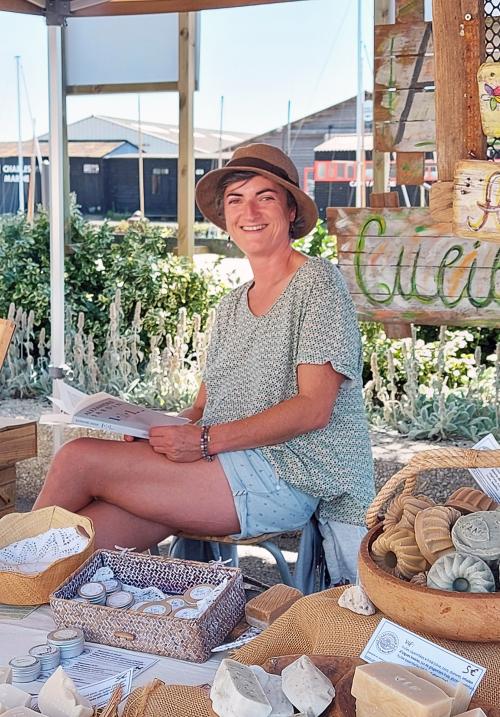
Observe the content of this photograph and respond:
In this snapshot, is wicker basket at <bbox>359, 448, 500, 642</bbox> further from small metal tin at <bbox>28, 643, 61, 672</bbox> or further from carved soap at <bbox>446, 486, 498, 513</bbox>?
small metal tin at <bbox>28, 643, 61, 672</bbox>

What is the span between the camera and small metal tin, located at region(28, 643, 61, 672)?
144 centimetres

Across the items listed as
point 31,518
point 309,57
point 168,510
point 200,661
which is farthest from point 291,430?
point 309,57

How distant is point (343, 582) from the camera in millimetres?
2381

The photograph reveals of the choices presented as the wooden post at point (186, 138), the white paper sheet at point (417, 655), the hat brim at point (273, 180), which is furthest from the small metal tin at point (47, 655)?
the wooden post at point (186, 138)

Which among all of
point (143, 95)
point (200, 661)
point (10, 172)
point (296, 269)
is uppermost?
point (143, 95)

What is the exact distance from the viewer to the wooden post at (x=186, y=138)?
5.91m

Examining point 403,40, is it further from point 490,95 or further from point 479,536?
point 479,536

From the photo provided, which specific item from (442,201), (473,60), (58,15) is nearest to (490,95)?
(473,60)

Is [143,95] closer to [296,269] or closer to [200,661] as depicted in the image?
[296,269]

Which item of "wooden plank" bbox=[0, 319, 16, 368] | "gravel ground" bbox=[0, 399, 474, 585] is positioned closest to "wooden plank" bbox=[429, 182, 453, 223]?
"wooden plank" bbox=[0, 319, 16, 368]

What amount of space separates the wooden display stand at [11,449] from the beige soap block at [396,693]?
196cm

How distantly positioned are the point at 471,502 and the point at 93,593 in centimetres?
67

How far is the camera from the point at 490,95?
4.68ft

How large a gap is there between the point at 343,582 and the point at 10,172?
4841 mm
